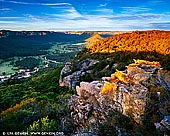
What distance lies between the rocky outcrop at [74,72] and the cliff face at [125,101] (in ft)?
72.7

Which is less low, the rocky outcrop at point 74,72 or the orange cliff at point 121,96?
the orange cliff at point 121,96

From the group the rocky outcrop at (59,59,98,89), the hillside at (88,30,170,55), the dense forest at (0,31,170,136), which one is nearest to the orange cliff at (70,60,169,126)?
the dense forest at (0,31,170,136)

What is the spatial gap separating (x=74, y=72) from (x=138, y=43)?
1757cm

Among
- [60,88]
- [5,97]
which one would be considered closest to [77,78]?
[60,88]

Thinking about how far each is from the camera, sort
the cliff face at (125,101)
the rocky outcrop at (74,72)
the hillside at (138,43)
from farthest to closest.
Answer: the hillside at (138,43), the rocky outcrop at (74,72), the cliff face at (125,101)

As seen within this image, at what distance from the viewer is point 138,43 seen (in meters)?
66.3

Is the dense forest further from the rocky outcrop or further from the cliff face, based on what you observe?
the rocky outcrop

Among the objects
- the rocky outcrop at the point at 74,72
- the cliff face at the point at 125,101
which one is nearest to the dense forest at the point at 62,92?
the cliff face at the point at 125,101

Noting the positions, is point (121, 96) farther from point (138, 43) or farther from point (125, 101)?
point (138, 43)

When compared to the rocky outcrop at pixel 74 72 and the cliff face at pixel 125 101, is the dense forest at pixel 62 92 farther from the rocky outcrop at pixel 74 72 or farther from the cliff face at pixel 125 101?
the rocky outcrop at pixel 74 72

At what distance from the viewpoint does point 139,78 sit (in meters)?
25.5

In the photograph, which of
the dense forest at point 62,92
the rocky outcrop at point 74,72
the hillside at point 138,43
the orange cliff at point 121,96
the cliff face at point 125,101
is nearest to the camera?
the cliff face at point 125,101

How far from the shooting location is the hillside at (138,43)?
61.1 metres

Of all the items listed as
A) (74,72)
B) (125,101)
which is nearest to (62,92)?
(74,72)
